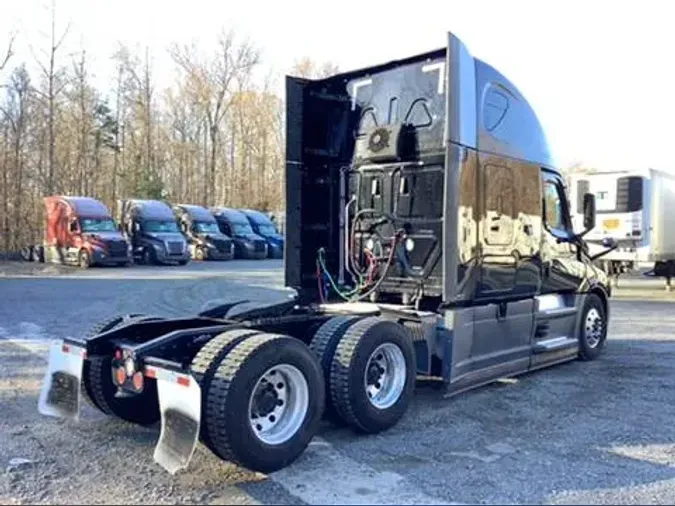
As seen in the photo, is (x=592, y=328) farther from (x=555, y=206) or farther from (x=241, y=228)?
(x=241, y=228)

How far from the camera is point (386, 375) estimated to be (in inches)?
213

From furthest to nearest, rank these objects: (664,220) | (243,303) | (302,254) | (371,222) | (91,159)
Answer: (91,159)
(664,220)
(302,254)
(371,222)
(243,303)

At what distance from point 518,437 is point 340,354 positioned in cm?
158

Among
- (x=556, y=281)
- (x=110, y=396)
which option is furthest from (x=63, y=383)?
(x=556, y=281)

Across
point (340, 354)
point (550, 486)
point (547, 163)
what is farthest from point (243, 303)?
point (547, 163)

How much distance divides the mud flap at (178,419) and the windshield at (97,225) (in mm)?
22662

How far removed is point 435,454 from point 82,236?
22.9m

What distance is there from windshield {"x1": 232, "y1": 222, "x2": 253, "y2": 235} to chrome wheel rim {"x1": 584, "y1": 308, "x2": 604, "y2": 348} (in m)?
26.0

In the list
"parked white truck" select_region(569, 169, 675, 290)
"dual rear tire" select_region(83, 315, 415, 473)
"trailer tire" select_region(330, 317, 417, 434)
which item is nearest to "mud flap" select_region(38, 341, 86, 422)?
"dual rear tire" select_region(83, 315, 415, 473)

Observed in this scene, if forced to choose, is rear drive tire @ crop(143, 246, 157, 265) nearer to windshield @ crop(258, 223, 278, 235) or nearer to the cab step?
windshield @ crop(258, 223, 278, 235)

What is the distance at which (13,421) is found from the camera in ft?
17.7

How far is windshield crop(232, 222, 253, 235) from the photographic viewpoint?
33.2 metres

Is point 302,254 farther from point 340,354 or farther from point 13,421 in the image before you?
point 13,421

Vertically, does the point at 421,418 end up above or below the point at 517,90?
below
